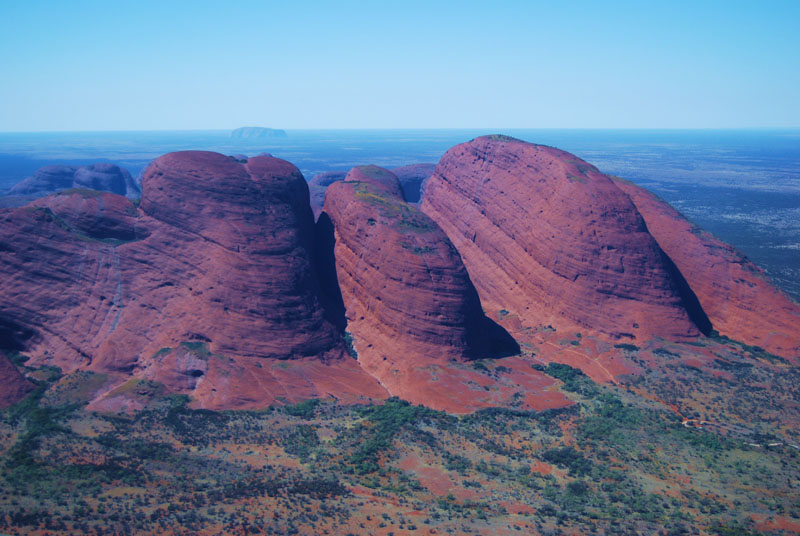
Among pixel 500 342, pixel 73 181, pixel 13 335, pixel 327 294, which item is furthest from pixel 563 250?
pixel 73 181

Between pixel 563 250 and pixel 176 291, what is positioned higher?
pixel 563 250

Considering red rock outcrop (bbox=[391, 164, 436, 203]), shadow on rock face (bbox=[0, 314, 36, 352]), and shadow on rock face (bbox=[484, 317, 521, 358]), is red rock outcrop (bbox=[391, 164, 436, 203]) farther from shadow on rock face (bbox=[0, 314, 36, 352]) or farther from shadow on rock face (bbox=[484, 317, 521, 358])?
shadow on rock face (bbox=[0, 314, 36, 352])

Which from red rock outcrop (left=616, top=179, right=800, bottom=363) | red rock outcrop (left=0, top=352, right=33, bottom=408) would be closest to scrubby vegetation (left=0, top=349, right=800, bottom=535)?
red rock outcrop (left=0, top=352, right=33, bottom=408)

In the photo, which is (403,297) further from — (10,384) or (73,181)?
(73,181)

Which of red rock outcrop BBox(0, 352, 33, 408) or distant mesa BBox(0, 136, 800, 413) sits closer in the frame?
red rock outcrop BBox(0, 352, 33, 408)

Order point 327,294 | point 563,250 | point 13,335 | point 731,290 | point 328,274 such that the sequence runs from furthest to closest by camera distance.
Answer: point 731,290 → point 563,250 → point 328,274 → point 327,294 → point 13,335

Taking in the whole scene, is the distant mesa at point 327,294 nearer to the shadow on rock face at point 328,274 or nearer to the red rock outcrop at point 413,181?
the shadow on rock face at point 328,274
